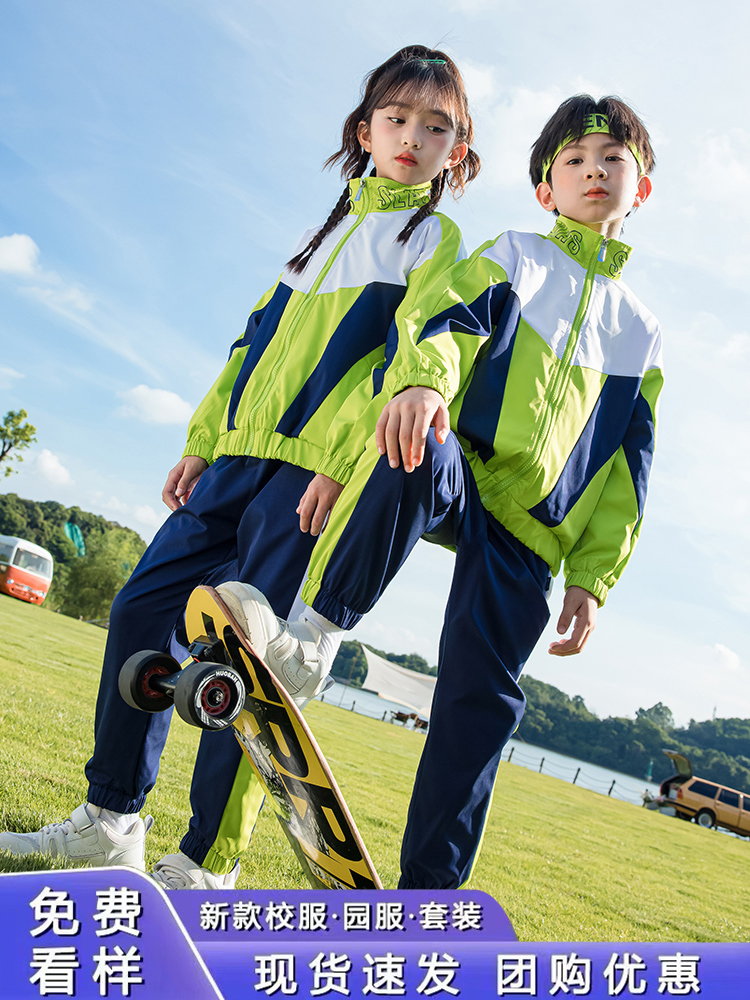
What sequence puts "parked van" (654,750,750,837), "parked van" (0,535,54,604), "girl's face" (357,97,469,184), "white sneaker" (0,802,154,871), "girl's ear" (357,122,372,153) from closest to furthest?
"white sneaker" (0,802,154,871)
"girl's face" (357,97,469,184)
"girl's ear" (357,122,372,153)
"parked van" (654,750,750,837)
"parked van" (0,535,54,604)

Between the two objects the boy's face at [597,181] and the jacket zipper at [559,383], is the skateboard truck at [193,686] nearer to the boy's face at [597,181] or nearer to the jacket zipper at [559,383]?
the jacket zipper at [559,383]

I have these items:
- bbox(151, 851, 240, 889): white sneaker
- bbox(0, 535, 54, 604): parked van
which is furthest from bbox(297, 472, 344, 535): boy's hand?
bbox(0, 535, 54, 604): parked van

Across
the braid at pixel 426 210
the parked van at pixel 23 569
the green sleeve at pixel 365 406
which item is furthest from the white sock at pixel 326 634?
the parked van at pixel 23 569

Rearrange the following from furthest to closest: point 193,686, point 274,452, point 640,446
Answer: point 640,446
point 274,452
point 193,686

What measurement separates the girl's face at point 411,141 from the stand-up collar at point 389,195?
36 mm

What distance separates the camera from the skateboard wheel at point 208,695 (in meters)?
1.40

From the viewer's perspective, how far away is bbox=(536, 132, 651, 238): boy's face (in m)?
2.37

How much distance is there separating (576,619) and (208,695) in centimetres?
126

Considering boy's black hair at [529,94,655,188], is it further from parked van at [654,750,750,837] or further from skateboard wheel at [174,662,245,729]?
parked van at [654,750,750,837]

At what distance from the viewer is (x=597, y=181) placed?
2363 millimetres

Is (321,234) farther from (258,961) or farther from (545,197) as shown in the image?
(258,961)

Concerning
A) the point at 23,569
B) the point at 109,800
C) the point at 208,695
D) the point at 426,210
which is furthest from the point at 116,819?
the point at 23,569

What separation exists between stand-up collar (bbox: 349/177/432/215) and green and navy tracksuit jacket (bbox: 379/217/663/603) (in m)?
0.37

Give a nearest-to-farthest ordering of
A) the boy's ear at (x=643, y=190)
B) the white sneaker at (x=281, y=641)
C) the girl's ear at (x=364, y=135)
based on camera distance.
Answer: the white sneaker at (x=281, y=641), the boy's ear at (x=643, y=190), the girl's ear at (x=364, y=135)
